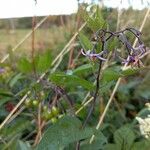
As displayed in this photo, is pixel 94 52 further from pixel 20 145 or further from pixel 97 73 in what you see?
pixel 20 145

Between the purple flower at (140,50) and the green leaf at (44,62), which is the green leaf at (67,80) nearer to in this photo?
the purple flower at (140,50)

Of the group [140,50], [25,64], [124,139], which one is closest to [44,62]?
[25,64]

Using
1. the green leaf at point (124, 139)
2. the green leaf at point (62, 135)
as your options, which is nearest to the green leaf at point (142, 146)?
the green leaf at point (124, 139)

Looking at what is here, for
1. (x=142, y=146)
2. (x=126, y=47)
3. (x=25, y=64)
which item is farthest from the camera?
(x=25, y=64)

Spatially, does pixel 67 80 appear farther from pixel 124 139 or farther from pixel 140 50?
pixel 124 139

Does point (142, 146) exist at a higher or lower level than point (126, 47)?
lower

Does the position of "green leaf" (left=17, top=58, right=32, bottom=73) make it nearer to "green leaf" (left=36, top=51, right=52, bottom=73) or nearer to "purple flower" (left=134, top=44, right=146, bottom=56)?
"green leaf" (left=36, top=51, right=52, bottom=73)

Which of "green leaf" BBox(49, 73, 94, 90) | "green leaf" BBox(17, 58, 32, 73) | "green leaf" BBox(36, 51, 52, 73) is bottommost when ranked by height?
Answer: "green leaf" BBox(17, 58, 32, 73)

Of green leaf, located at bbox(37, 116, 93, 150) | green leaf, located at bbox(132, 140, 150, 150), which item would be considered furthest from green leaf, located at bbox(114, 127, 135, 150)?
green leaf, located at bbox(37, 116, 93, 150)
